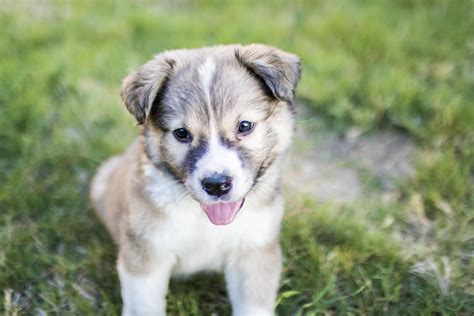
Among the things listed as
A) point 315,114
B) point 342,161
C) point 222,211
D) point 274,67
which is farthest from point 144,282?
point 315,114

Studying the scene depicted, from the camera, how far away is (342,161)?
5.33 meters

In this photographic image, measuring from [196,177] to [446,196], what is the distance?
7.39ft

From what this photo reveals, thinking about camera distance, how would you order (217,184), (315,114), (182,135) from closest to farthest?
(217,184)
(182,135)
(315,114)

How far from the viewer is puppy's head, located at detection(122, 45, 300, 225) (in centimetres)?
341

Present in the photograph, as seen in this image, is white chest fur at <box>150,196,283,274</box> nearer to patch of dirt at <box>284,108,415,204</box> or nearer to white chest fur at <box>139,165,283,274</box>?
white chest fur at <box>139,165,283,274</box>

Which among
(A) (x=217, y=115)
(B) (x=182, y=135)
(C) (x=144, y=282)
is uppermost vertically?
(A) (x=217, y=115)

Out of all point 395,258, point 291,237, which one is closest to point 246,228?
point 291,237

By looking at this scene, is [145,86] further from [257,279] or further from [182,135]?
[257,279]

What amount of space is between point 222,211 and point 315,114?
2427 millimetres

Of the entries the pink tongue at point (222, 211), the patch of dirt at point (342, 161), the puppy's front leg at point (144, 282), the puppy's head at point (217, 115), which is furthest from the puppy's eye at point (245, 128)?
the patch of dirt at point (342, 161)

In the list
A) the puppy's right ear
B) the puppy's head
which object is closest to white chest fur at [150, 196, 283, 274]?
the puppy's head

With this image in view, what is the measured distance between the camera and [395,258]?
4.27 meters

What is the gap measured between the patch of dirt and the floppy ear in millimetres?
1566

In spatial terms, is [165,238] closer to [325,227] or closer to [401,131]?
[325,227]
